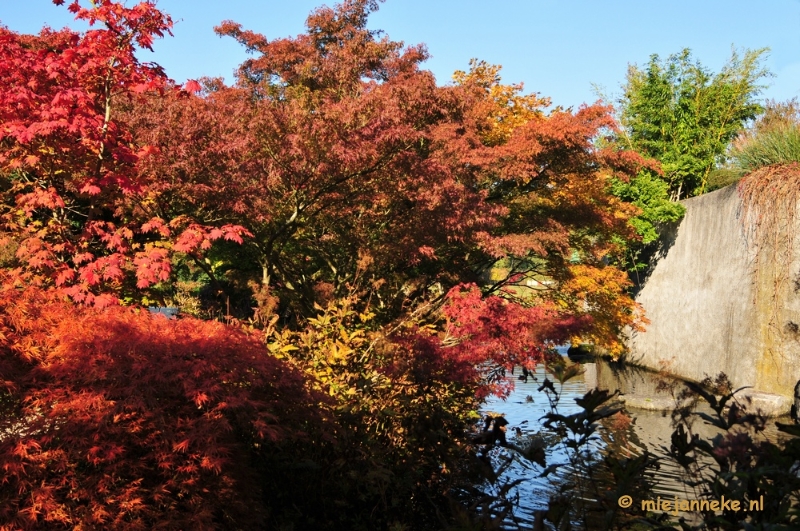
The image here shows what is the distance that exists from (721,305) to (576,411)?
4447 millimetres

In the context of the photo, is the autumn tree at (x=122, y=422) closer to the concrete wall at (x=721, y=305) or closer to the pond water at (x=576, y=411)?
the pond water at (x=576, y=411)

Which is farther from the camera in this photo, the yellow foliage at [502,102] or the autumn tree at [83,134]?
the yellow foliage at [502,102]

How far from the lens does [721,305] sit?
1201cm

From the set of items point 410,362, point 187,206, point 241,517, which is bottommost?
point 241,517

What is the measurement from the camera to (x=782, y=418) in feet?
31.8

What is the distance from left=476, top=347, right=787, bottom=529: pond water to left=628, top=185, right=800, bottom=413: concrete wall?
32.8 inches

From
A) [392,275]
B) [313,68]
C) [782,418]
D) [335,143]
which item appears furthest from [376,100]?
[782,418]

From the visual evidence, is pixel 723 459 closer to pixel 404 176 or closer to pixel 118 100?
pixel 404 176

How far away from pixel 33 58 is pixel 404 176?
369 cm

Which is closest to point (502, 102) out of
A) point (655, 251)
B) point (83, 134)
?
point (655, 251)

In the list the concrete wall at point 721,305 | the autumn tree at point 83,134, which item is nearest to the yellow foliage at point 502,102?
the concrete wall at point 721,305

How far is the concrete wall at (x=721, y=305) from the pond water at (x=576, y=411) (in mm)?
834

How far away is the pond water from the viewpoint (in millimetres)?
5191

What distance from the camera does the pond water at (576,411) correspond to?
5.19 m
